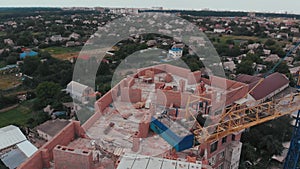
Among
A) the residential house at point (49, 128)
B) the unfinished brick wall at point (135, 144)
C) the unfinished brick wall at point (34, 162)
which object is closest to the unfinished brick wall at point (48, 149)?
the unfinished brick wall at point (34, 162)

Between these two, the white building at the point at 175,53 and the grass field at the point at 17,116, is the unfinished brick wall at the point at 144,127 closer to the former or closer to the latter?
the grass field at the point at 17,116

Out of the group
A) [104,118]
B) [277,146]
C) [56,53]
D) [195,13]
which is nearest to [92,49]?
[56,53]

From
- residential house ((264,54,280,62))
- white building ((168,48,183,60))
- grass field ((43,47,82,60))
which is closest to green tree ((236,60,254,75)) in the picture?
residential house ((264,54,280,62))

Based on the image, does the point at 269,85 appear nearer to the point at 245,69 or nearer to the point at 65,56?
the point at 245,69

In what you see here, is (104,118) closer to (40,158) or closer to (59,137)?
(59,137)

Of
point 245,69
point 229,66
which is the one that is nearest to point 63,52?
point 229,66

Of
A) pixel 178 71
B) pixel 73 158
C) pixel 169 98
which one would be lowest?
pixel 73 158

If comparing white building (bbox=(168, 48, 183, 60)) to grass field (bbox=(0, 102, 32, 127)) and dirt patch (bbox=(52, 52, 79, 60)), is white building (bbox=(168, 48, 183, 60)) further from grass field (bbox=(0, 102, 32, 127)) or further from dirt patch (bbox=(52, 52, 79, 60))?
grass field (bbox=(0, 102, 32, 127))
